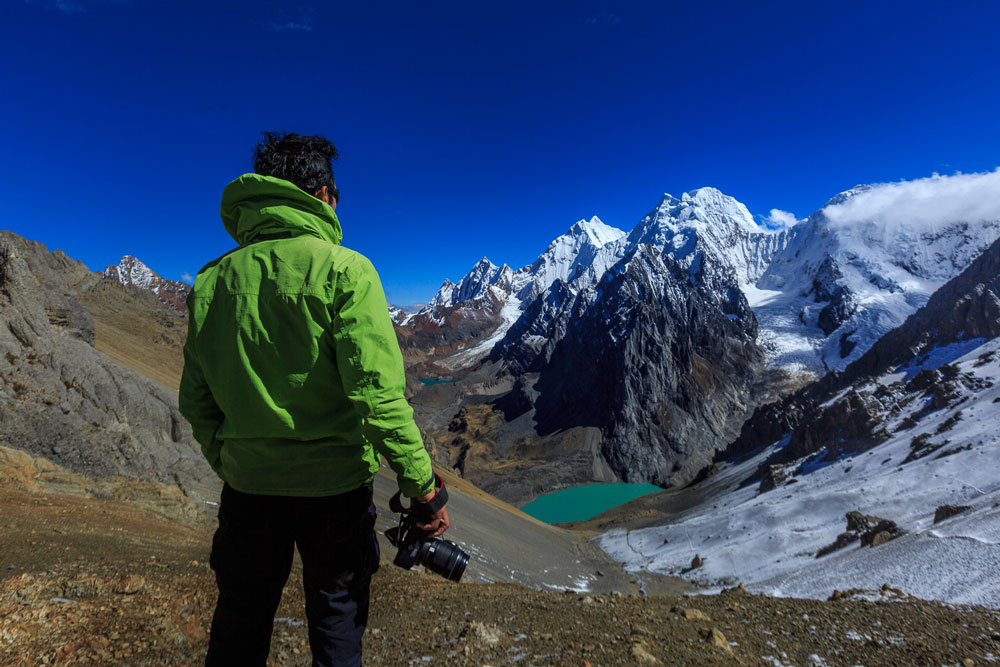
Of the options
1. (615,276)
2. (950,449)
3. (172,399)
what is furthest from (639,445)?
(172,399)

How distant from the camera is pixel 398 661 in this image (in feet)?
15.7

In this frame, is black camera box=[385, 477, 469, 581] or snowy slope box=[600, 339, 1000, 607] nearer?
black camera box=[385, 477, 469, 581]

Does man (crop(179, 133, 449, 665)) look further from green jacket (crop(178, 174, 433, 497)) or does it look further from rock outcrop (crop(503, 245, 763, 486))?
rock outcrop (crop(503, 245, 763, 486))

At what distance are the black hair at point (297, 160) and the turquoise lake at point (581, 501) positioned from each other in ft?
257

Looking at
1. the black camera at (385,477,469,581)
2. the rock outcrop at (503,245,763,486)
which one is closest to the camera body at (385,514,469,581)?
the black camera at (385,477,469,581)

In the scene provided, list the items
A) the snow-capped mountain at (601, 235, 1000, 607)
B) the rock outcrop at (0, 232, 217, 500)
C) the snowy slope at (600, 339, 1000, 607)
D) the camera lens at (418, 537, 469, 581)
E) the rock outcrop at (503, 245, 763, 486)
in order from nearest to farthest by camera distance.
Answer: the camera lens at (418, 537, 469, 581)
the rock outcrop at (0, 232, 217, 500)
the snowy slope at (600, 339, 1000, 607)
the snow-capped mountain at (601, 235, 1000, 607)
the rock outcrop at (503, 245, 763, 486)

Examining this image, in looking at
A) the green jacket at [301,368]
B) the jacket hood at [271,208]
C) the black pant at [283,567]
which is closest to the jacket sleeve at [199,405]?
the green jacket at [301,368]

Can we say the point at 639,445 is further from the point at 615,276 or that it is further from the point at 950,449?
the point at 950,449

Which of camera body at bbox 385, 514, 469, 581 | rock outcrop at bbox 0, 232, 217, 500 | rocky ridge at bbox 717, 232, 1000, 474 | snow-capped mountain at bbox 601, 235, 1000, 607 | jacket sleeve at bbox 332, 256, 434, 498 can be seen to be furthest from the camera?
rocky ridge at bbox 717, 232, 1000, 474

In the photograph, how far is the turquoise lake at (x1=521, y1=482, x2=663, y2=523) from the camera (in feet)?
257

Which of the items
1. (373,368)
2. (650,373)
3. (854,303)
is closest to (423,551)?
(373,368)

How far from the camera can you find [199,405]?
113 inches

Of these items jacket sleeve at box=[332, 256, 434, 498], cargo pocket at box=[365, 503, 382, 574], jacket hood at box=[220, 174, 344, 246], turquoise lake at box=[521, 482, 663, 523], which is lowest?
turquoise lake at box=[521, 482, 663, 523]

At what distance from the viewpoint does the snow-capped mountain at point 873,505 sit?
16562 mm
